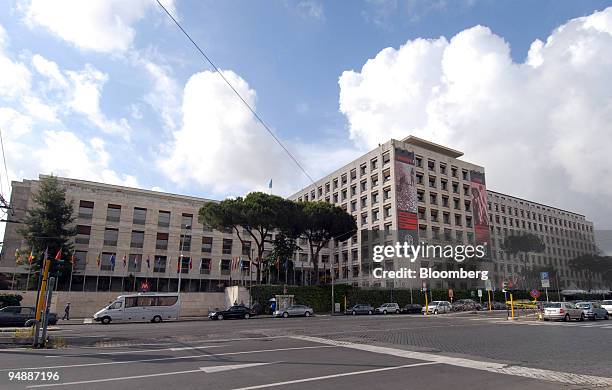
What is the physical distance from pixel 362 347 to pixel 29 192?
55302 mm

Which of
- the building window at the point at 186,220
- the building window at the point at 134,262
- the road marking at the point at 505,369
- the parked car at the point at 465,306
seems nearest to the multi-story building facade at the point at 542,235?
the parked car at the point at 465,306

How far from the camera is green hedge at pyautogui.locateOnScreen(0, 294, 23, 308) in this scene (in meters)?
35.8

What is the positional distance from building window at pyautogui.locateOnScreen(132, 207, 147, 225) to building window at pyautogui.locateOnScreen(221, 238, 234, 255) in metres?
11.9

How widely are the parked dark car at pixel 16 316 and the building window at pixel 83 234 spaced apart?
24.7m

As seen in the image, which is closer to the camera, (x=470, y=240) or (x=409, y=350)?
(x=409, y=350)

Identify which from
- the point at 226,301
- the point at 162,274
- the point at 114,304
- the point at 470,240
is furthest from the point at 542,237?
the point at 114,304

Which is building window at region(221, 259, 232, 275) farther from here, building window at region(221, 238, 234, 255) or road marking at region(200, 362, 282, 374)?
road marking at region(200, 362, 282, 374)

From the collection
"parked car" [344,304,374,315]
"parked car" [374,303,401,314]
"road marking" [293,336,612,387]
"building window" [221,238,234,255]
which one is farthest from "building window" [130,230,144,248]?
"road marking" [293,336,612,387]

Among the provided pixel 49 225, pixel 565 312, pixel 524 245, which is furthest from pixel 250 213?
pixel 524 245

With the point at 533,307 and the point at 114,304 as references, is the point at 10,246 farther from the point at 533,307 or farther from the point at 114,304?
the point at 533,307

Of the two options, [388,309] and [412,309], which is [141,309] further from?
[412,309]

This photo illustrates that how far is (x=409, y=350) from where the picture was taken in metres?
12.3

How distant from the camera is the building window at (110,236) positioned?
5234 cm

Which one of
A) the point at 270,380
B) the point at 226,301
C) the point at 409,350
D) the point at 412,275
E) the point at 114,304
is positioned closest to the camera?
the point at 270,380
